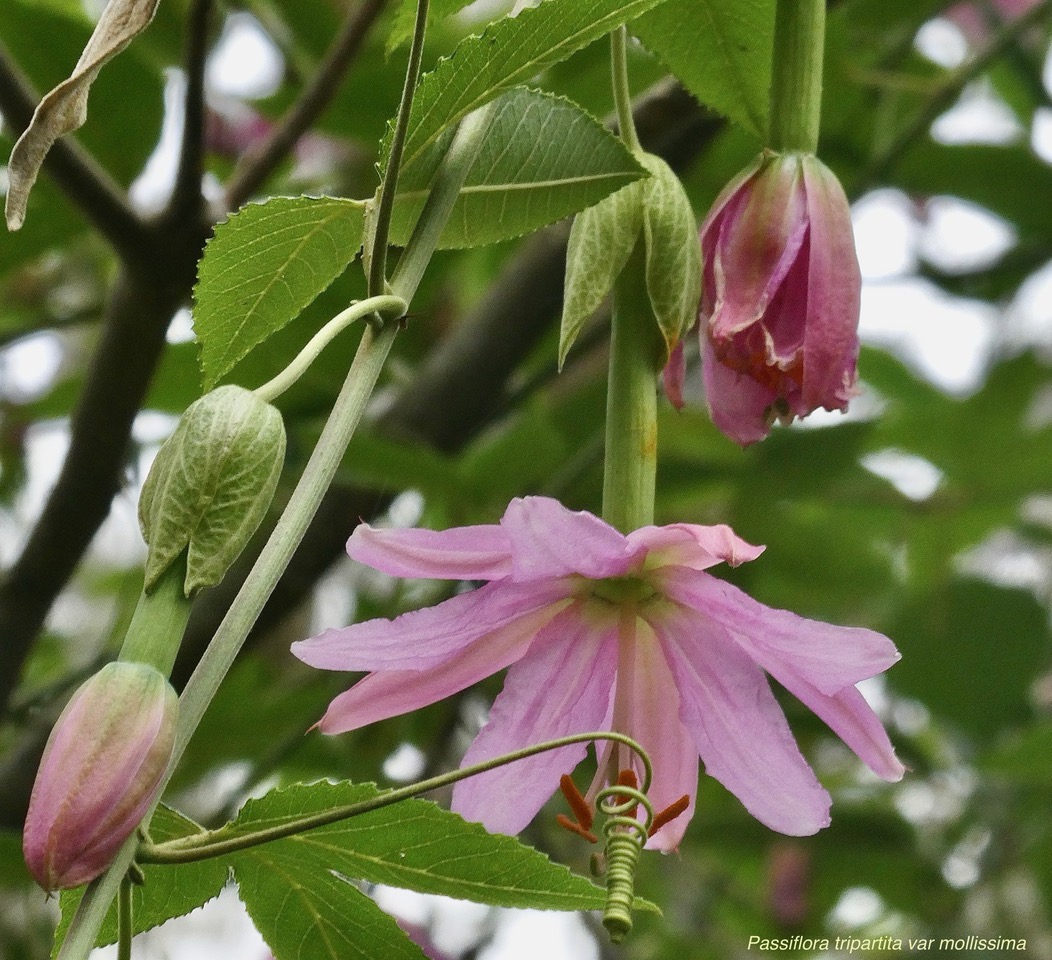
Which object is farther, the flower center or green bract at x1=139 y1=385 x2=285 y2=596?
the flower center

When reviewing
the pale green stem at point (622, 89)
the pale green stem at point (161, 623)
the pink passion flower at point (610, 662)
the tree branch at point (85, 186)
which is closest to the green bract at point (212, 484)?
the pale green stem at point (161, 623)

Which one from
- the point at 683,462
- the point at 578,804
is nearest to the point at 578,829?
the point at 578,804

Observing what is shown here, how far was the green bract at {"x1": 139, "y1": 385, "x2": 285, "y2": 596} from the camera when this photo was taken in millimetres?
348

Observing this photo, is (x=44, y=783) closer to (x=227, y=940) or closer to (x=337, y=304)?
(x=337, y=304)

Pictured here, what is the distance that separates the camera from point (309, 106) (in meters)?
0.86

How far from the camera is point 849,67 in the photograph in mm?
1062

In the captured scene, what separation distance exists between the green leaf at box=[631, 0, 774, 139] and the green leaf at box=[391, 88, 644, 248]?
Result: 0.09 meters

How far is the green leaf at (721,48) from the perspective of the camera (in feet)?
1.78

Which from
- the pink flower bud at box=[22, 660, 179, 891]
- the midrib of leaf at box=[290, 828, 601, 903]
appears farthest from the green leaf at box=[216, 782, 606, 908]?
the pink flower bud at box=[22, 660, 179, 891]

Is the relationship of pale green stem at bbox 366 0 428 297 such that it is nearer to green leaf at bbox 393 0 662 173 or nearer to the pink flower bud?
green leaf at bbox 393 0 662 173

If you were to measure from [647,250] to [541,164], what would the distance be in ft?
0.16

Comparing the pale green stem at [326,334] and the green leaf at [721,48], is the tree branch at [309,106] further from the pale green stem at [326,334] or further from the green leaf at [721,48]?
the pale green stem at [326,334]

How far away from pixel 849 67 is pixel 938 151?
0.60 feet

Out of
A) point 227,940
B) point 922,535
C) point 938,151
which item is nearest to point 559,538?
point 938,151
